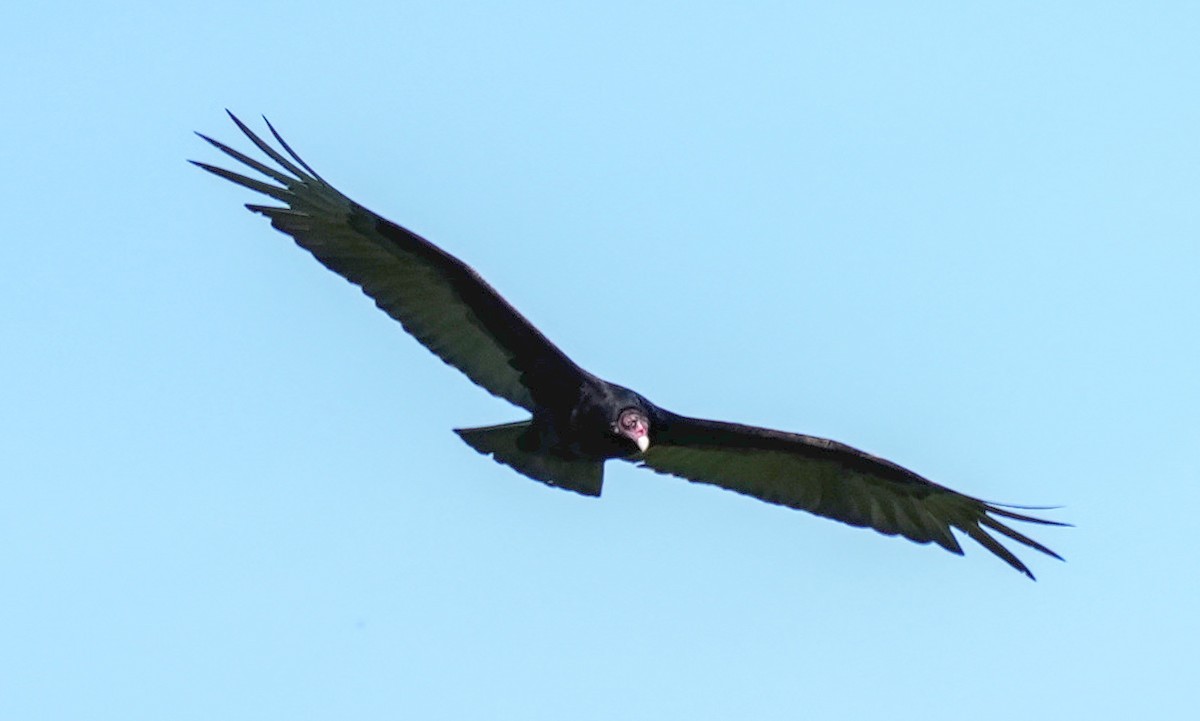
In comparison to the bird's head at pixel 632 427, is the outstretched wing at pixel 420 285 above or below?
above

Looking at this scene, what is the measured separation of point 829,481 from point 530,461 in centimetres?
219

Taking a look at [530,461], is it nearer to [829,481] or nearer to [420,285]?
[420,285]

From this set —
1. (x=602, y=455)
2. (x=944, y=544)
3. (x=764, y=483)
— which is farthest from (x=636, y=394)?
(x=944, y=544)

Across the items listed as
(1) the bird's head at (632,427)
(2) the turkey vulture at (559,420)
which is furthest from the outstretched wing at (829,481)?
(1) the bird's head at (632,427)

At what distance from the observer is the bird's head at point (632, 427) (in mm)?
14422

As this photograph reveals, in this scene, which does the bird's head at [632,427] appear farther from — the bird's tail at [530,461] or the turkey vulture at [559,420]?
the bird's tail at [530,461]

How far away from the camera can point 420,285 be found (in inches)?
587

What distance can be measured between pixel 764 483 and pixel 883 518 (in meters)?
0.86

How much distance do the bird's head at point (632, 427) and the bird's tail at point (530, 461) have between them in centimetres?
74

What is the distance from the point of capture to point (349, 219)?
14.6 m

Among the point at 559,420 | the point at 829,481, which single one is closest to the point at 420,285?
the point at 559,420

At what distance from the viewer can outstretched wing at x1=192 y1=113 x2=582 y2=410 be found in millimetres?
14539

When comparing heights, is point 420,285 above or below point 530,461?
above

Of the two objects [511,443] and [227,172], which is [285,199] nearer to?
[227,172]
